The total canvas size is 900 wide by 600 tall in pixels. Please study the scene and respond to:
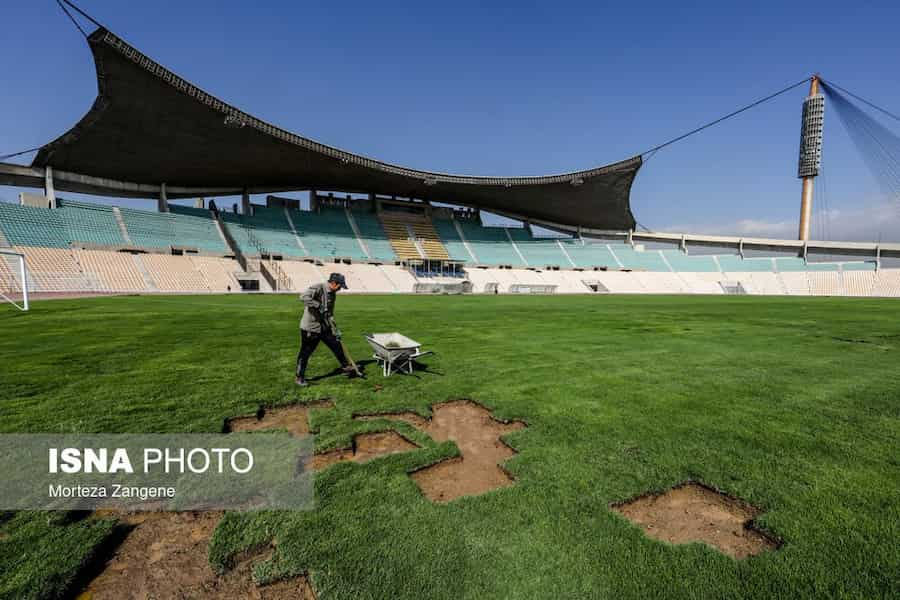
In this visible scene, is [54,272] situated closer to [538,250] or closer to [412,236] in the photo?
[412,236]

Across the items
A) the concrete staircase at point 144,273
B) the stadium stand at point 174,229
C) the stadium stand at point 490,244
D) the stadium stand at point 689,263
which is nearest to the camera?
the concrete staircase at point 144,273

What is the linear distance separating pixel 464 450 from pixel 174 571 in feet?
8.04

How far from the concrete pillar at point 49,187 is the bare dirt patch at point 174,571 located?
47.2m

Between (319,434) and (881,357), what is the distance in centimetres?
1084

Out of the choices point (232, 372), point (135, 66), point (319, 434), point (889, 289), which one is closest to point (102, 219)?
point (135, 66)

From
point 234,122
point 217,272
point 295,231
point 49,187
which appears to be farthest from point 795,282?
point 49,187

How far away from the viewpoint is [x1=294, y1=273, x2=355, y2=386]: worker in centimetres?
591

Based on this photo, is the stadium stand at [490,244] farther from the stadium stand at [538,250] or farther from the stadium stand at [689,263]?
the stadium stand at [689,263]

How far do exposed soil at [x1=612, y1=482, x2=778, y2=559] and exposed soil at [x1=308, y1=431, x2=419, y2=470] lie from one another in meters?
2.13

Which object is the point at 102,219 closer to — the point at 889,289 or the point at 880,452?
the point at 880,452

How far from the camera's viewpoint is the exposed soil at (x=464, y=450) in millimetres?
3322

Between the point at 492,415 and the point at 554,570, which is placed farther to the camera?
the point at 492,415

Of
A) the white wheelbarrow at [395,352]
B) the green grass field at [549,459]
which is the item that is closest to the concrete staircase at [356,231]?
the green grass field at [549,459]

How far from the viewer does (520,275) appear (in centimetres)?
5234
